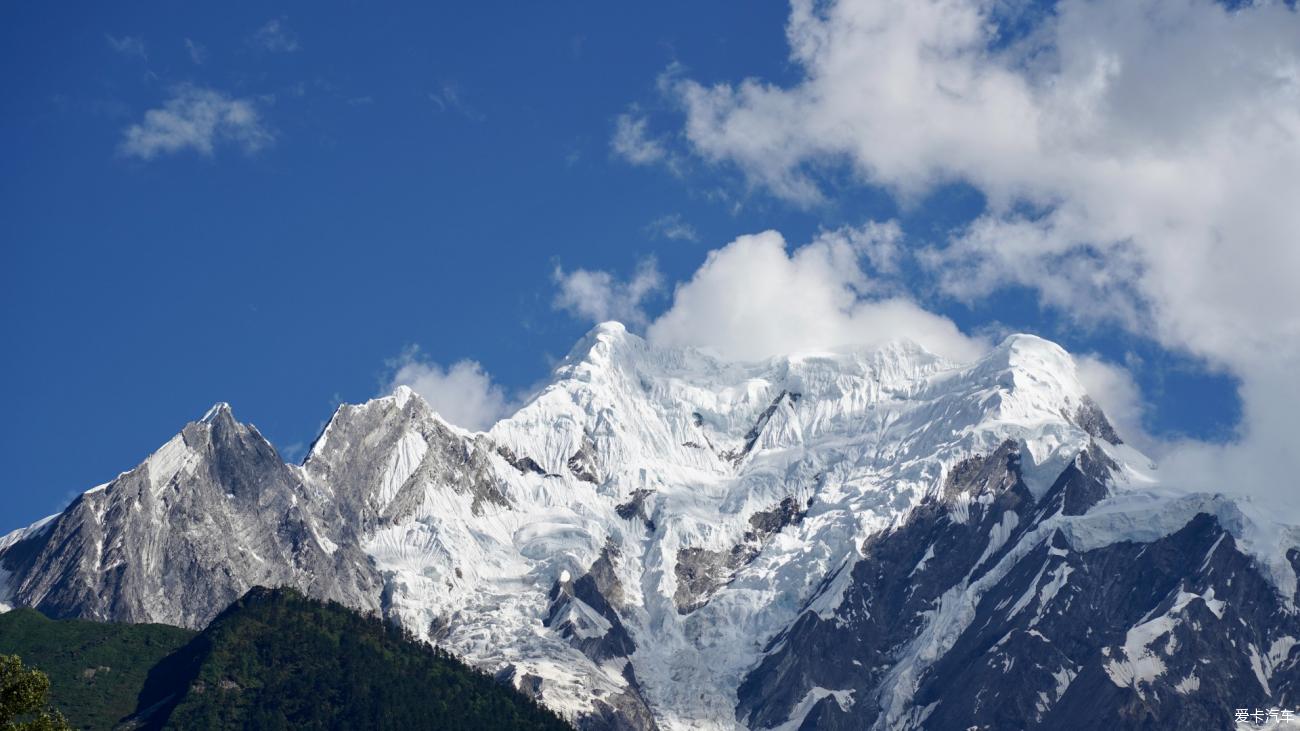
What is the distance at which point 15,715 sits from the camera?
111m
